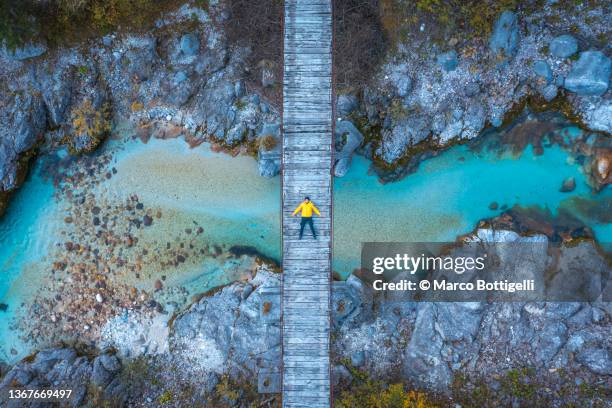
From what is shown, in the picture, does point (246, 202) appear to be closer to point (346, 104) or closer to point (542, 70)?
point (346, 104)

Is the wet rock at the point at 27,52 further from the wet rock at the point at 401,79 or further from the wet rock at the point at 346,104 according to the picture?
the wet rock at the point at 401,79

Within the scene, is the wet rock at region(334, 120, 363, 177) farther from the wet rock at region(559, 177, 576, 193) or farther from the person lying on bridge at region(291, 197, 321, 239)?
the wet rock at region(559, 177, 576, 193)

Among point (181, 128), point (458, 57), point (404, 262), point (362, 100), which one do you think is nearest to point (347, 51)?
point (362, 100)

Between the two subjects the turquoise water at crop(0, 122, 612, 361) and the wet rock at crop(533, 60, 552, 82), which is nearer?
the wet rock at crop(533, 60, 552, 82)

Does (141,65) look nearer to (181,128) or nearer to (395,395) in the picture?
(181,128)

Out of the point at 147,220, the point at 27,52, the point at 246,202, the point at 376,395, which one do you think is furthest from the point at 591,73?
the point at 27,52

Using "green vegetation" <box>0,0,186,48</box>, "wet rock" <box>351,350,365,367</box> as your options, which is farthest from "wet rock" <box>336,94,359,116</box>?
"wet rock" <box>351,350,365,367</box>
